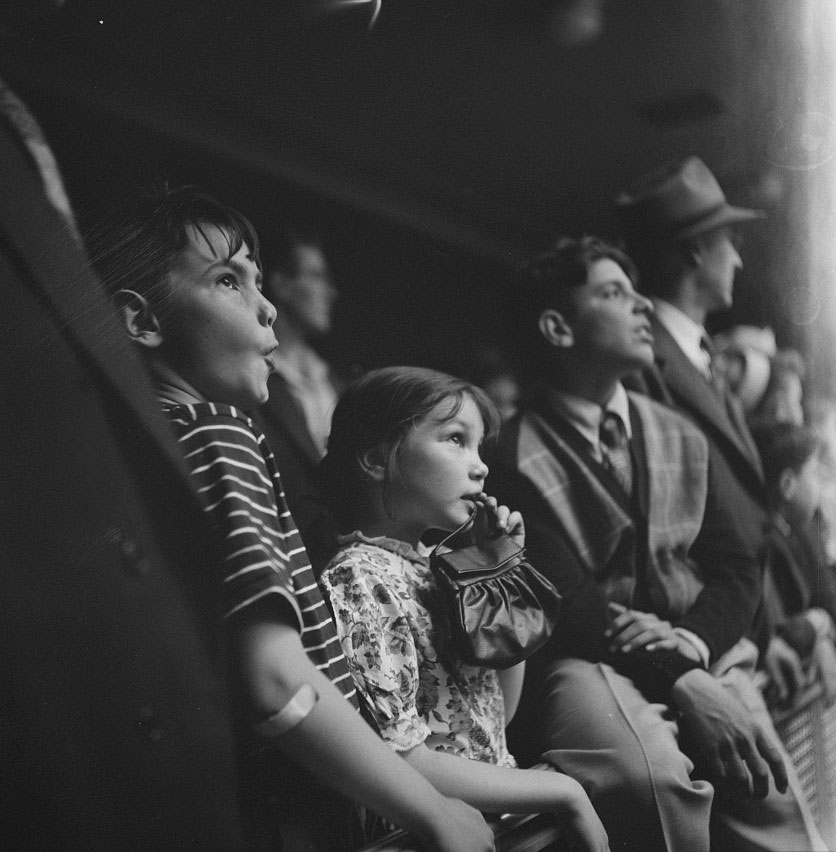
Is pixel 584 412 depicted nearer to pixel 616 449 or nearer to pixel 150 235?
pixel 616 449

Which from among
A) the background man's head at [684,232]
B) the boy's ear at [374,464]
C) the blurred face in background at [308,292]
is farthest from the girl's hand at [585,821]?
the background man's head at [684,232]

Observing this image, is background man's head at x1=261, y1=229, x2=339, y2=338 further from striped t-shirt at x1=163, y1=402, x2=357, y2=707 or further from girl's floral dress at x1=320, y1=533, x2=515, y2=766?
girl's floral dress at x1=320, y1=533, x2=515, y2=766

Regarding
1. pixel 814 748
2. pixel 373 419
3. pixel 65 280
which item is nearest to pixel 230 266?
pixel 65 280

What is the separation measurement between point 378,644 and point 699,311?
1443mm

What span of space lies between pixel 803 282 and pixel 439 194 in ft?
3.87

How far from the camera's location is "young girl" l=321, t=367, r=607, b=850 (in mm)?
1628

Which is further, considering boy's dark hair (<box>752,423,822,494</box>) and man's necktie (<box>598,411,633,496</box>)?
boy's dark hair (<box>752,423,822,494</box>)

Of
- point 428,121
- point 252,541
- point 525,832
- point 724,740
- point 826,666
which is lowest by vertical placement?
point 826,666

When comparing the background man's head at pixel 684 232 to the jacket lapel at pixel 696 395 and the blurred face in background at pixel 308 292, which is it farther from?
the blurred face in background at pixel 308 292

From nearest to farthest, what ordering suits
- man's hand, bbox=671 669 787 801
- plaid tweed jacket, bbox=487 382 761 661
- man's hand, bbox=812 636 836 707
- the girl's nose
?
the girl's nose < plaid tweed jacket, bbox=487 382 761 661 < man's hand, bbox=671 669 787 801 < man's hand, bbox=812 636 836 707

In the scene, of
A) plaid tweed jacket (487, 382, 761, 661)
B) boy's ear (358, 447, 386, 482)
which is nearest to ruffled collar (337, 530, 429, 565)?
boy's ear (358, 447, 386, 482)

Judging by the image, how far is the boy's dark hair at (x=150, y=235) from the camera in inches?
64.3

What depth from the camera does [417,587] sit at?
5.68 ft

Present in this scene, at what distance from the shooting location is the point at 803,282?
8.71ft
